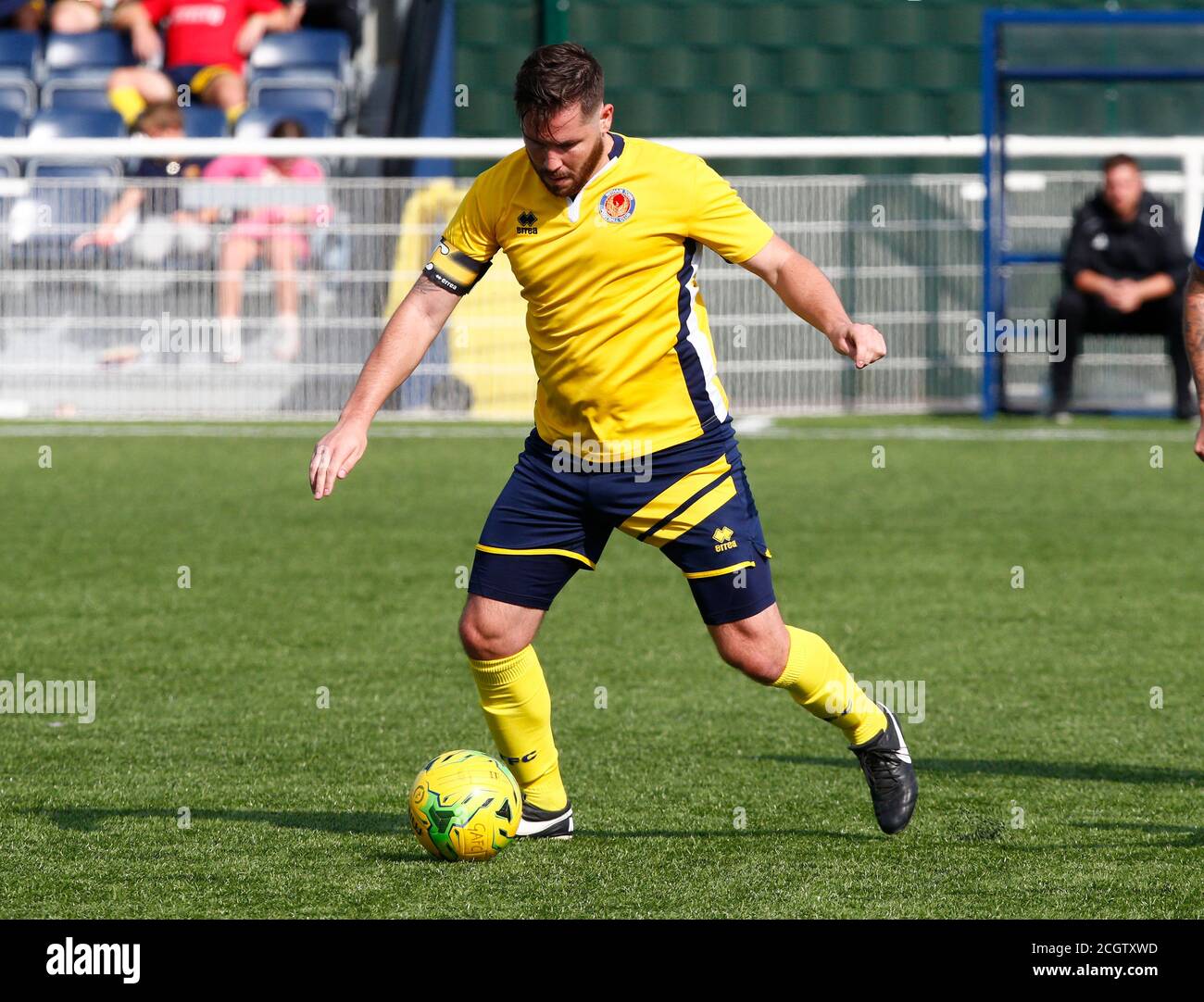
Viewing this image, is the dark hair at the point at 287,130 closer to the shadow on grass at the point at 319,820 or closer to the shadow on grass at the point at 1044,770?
the shadow on grass at the point at 1044,770

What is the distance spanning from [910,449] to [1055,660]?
572cm

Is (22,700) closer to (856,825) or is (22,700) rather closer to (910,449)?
(856,825)

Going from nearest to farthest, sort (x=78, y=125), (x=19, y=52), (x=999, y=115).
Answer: (x=999, y=115), (x=78, y=125), (x=19, y=52)

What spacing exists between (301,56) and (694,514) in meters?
13.4

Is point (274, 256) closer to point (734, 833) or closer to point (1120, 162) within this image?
point (1120, 162)

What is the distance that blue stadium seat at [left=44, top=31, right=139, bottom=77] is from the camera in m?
17.7

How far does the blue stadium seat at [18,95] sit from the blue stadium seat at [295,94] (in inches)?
75.4

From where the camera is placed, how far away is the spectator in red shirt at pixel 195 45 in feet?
54.9

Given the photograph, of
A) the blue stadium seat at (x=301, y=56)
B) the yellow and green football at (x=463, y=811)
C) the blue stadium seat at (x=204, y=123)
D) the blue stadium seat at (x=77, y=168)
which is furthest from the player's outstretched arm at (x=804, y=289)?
the blue stadium seat at (x=301, y=56)

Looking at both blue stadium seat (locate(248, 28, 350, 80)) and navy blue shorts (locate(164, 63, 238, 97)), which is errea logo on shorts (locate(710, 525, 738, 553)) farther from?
blue stadium seat (locate(248, 28, 350, 80))

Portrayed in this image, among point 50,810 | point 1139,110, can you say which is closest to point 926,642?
point 50,810

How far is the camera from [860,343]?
4.49 m

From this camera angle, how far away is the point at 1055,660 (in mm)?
7238

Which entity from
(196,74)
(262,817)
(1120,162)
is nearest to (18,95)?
(196,74)
